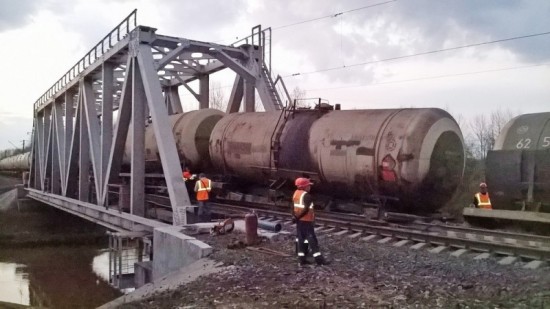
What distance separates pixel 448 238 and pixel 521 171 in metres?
2.58

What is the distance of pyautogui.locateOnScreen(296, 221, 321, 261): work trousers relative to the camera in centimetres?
738

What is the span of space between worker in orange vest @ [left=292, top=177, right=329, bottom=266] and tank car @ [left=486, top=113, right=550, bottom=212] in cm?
485

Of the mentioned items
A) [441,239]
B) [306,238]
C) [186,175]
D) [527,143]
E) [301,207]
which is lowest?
[441,239]

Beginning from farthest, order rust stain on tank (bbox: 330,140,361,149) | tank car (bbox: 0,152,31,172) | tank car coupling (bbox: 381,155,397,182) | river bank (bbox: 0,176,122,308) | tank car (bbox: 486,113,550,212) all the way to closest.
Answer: tank car (bbox: 0,152,31,172), river bank (bbox: 0,176,122,308), rust stain on tank (bbox: 330,140,361,149), tank car coupling (bbox: 381,155,397,182), tank car (bbox: 486,113,550,212)

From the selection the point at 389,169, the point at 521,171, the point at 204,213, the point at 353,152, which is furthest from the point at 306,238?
the point at 521,171

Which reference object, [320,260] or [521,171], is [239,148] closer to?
[320,260]

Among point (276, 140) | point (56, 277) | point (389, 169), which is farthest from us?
point (56, 277)

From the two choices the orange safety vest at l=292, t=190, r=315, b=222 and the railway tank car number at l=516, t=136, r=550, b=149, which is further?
the railway tank car number at l=516, t=136, r=550, b=149

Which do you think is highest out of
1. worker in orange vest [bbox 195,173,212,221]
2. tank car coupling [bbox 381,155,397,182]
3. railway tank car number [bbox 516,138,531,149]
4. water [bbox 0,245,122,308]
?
railway tank car number [bbox 516,138,531,149]

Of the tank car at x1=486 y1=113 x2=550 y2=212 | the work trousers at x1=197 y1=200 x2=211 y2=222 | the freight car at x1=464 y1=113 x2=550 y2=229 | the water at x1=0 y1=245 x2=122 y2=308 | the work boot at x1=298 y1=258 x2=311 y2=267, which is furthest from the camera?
the water at x1=0 y1=245 x2=122 y2=308

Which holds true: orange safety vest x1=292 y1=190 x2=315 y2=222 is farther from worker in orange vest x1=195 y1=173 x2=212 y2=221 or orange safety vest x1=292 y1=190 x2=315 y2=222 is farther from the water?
the water

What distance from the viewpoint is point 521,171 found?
31.5 ft

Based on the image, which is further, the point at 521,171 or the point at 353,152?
the point at 353,152

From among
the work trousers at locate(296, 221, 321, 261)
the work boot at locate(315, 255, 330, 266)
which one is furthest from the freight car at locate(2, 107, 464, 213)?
the work boot at locate(315, 255, 330, 266)
